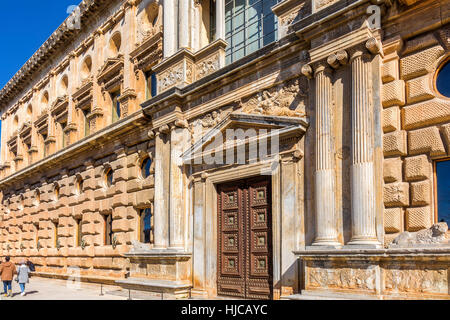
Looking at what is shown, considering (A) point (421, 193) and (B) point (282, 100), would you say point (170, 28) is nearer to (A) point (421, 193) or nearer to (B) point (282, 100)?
(B) point (282, 100)

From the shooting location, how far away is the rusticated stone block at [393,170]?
7529 mm

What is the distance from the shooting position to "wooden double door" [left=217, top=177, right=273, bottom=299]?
9.62 metres

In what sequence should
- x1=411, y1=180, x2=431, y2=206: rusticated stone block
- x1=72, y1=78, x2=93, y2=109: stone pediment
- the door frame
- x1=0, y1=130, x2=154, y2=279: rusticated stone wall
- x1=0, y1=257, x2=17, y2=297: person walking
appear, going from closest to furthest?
x1=411, y1=180, x2=431, y2=206: rusticated stone block, the door frame, x1=0, y1=257, x2=17, y2=297: person walking, x1=0, y1=130, x2=154, y2=279: rusticated stone wall, x1=72, y1=78, x2=93, y2=109: stone pediment

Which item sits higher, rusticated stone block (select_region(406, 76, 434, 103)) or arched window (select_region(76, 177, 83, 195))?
rusticated stone block (select_region(406, 76, 434, 103))

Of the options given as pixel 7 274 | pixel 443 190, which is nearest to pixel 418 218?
pixel 443 190

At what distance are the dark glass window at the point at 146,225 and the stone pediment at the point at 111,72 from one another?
5.63 metres

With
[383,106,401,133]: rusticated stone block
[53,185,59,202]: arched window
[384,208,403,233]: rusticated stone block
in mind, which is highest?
[383,106,401,133]: rusticated stone block

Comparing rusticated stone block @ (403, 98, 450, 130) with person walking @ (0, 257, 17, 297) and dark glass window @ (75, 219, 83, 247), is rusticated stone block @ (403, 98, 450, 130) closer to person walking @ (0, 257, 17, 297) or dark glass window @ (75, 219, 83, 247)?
person walking @ (0, 257, 17, 297)

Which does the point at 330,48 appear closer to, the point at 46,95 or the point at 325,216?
the point at 325,216

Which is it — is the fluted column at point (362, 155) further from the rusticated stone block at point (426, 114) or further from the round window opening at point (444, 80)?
the round window opening at point (444, 80)

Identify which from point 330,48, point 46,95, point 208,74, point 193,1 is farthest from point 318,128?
point 46,95

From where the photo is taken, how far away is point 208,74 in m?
11.8

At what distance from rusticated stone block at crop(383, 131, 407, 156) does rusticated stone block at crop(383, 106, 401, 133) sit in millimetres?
96

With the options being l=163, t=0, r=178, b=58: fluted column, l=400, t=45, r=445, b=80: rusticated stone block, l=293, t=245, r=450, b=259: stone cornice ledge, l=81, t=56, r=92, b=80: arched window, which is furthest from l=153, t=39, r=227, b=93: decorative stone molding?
l=81, t=56, r=92, b=80: arched window
